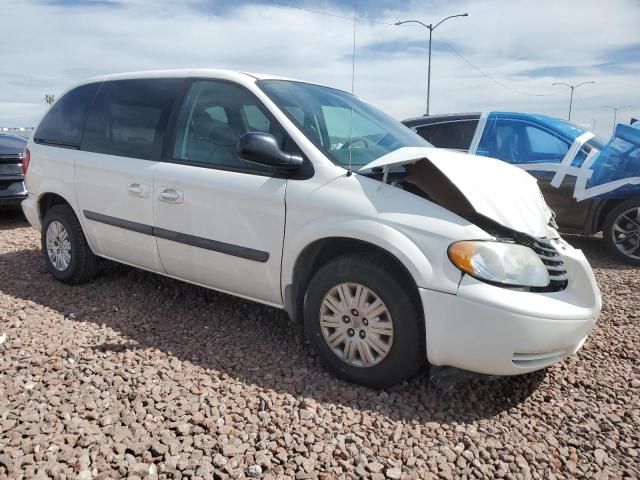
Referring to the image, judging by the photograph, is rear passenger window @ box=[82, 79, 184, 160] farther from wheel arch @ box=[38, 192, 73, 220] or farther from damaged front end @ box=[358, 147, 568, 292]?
damaged front end @ box=[358, 147, 568, 292]

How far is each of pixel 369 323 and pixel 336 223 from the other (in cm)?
56

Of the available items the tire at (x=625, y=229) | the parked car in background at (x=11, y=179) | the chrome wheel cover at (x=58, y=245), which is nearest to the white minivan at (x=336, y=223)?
the chrome wheel cover at (x=58, y=245)

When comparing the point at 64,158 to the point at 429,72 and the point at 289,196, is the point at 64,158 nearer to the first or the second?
the point at 289,196

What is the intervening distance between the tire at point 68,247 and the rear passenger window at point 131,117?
2.13 feet

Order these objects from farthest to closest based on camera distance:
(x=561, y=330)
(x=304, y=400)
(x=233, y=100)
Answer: (x=233, y=100)
(x=304, y=400)
(x=561, y=330)

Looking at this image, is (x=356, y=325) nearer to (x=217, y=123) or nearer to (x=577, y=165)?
(x=217, y=123)

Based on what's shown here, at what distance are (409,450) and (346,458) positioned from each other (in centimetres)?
30

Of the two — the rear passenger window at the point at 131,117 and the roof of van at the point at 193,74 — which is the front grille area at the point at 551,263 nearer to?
the roof of van at the point at 193,74

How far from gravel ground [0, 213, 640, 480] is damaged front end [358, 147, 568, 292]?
0.64 meters

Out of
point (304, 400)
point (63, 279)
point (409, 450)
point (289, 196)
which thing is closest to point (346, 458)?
point (409, 450)

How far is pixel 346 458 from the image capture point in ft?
7.46

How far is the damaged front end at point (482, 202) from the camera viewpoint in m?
2.53

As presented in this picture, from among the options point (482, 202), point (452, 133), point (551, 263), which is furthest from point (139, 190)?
point (452, 133)

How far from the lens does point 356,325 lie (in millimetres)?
2775
